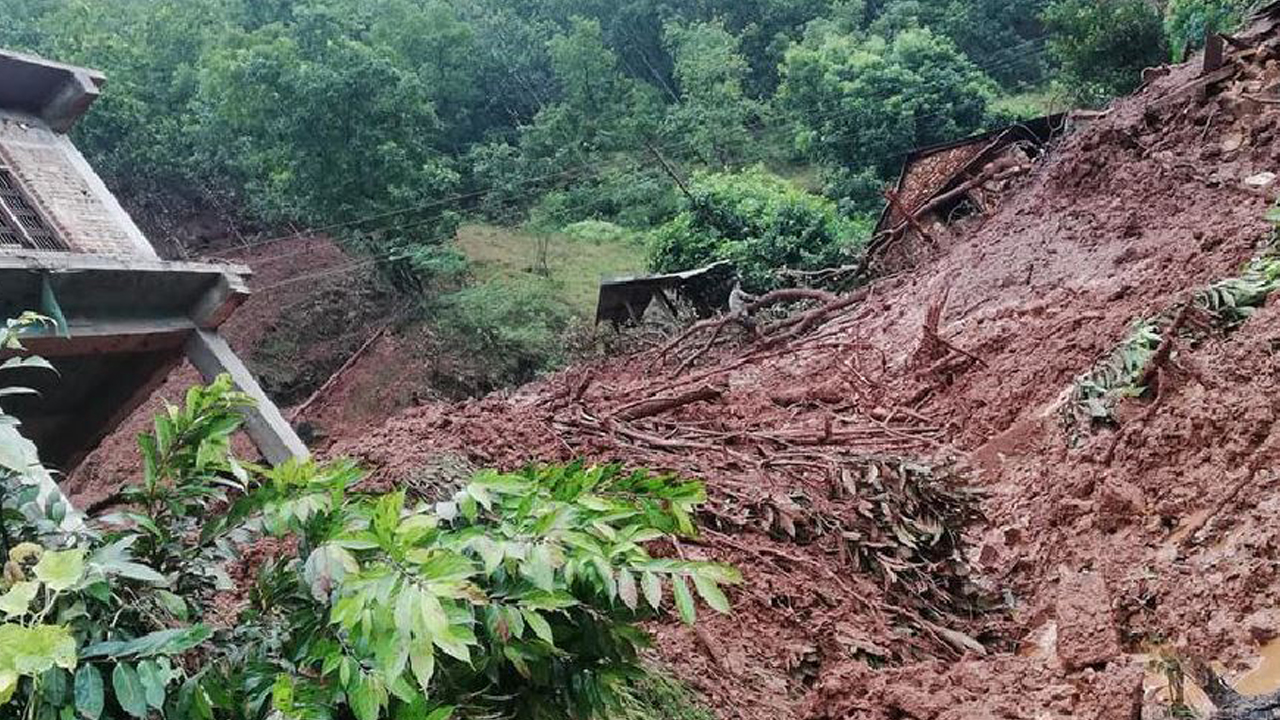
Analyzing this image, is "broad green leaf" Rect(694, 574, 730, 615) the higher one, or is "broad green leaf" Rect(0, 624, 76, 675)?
"broad green leaf" Rect(0, 624, 76, 675)

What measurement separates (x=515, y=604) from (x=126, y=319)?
5.99 m

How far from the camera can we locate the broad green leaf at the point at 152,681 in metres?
1.70

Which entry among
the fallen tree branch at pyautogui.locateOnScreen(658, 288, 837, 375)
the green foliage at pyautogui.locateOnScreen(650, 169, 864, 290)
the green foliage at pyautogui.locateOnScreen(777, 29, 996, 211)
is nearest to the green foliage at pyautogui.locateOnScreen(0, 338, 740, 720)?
the fallen tree branch at pyautogui.locateOnScreen(658, 288, 837, 375)

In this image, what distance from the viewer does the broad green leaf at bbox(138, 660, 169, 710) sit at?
1.70 m

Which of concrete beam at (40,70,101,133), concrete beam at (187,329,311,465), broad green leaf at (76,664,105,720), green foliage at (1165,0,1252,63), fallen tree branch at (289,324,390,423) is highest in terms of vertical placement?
concrete beam at (40,70,101,133)

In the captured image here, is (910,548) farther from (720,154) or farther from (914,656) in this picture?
(720,154)

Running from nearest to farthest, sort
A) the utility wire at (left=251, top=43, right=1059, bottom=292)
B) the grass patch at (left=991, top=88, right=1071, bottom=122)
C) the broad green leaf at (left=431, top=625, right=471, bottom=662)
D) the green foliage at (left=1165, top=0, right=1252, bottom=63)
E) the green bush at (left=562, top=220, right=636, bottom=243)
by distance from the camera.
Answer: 1. the broad green leaf at (left=431, top=625, right=471, bottom=662)
2. the green foliage at (left=1165, top=0, right=1252, bottom=63)
3. the utility wire at (left=251, top=43, right=1059, bottom=292)
4. the grass patch at (left=991, top=88, right=1071, bottom=122)
5. the green bush at (left=562, top=220, right=636, bottom=243)

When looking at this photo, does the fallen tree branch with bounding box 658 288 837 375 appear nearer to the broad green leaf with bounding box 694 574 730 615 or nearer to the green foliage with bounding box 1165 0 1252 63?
the broad green leaf with bounding box 694 574 730 615

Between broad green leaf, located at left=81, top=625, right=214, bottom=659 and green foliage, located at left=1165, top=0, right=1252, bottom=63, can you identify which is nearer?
broad green leaf, located at left=81, top=625, right=214, bottom=659

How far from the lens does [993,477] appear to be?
19.7 feet

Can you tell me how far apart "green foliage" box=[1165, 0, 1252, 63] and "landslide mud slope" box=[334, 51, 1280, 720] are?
857cm

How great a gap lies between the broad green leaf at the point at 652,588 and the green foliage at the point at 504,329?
14.9 meters

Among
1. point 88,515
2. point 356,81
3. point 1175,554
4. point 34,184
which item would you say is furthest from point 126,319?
point 356,81

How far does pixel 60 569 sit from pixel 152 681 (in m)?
0.27
